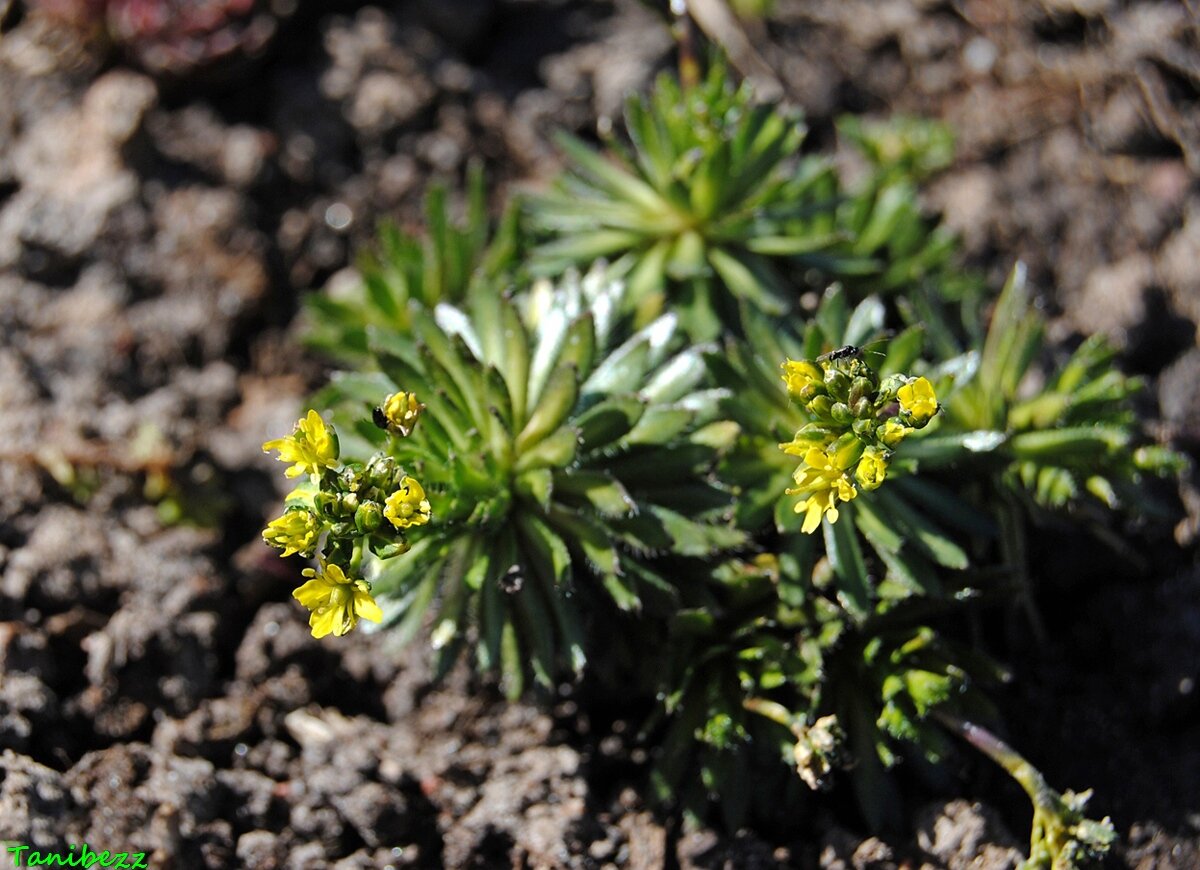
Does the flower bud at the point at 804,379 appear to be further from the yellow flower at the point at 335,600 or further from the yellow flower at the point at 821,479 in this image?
the yellow flower at the point at 335,600

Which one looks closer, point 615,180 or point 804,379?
point 804,379

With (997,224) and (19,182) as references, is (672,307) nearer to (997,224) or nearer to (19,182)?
(997,224)

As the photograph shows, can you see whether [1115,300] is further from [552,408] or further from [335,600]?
[335,600]

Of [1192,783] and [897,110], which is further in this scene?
[897,110]

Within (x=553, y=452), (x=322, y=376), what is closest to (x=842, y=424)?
(x=553, y=452)

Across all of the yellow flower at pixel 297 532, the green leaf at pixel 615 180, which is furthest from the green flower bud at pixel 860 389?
the green leaf at pixel 615 180

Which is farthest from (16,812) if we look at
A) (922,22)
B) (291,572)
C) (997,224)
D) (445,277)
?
(922,22)
